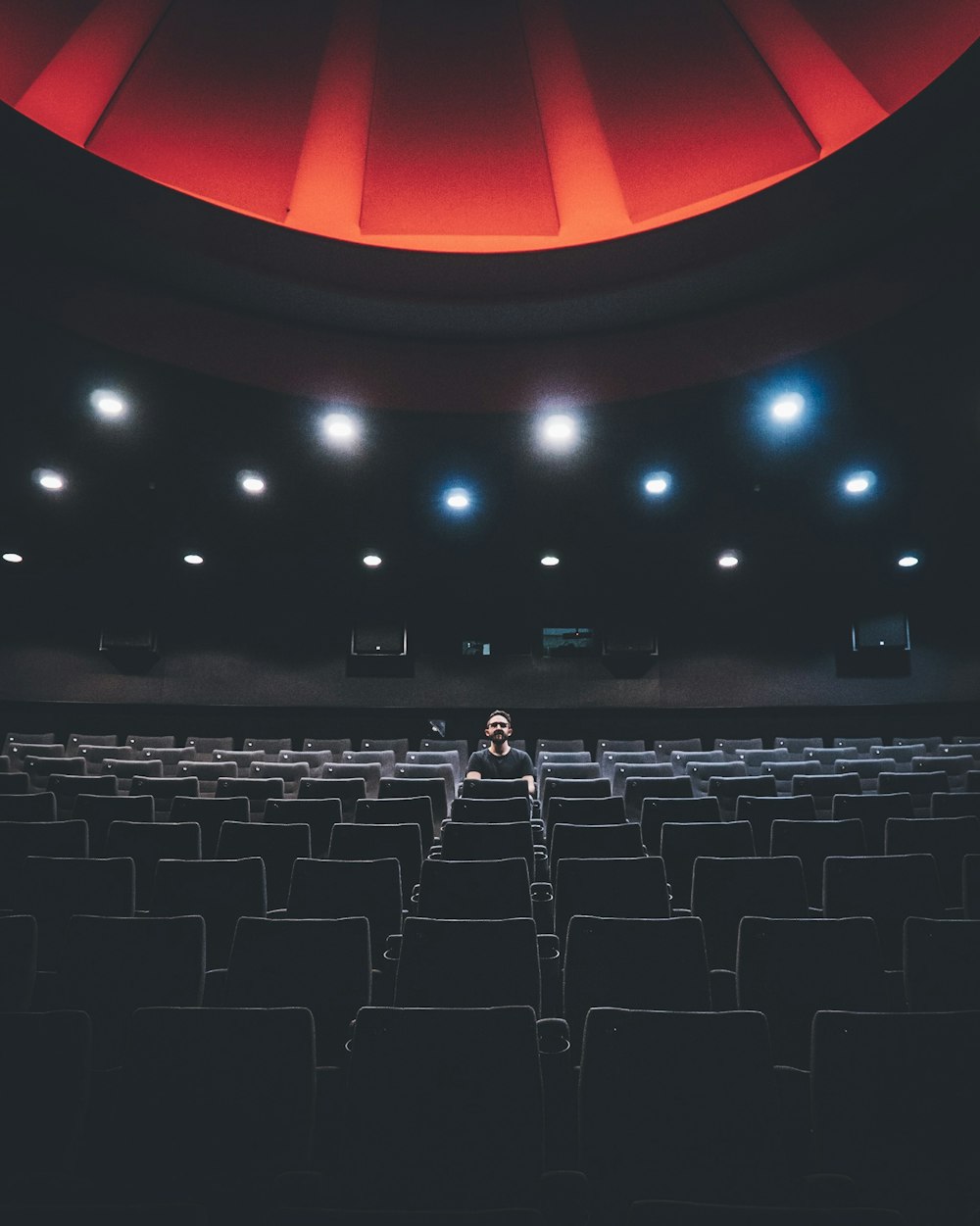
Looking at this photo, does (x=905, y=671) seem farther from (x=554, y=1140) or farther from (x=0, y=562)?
(x=0, y=562)

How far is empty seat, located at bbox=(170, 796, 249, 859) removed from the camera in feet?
14.4

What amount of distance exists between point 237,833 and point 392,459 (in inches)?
162

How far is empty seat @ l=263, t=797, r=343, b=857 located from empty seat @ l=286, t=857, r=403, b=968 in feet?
4.33

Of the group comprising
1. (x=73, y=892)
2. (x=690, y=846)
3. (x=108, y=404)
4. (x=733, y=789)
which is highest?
(x=108, y=404)

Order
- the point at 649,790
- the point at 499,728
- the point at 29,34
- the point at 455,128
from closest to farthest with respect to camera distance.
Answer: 1. the point at 29,34
2. the point at 455,128
3. the point at 649,790
4. the point at 499,728

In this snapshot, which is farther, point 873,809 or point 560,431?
point 560,431

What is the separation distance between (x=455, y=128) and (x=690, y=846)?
5.38 m

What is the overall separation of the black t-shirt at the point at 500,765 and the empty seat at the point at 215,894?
3131mm

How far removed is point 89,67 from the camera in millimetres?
4527

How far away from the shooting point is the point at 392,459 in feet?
22.4

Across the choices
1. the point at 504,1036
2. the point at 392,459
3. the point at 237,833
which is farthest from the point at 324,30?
the point at 504,1036

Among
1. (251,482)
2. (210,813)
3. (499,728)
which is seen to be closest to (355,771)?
(499,728)

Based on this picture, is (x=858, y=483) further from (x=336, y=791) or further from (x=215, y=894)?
(x=215, y=894)

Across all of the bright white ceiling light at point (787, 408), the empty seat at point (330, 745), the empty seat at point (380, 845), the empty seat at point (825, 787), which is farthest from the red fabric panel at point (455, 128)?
the empty seat at point (330, 745)
